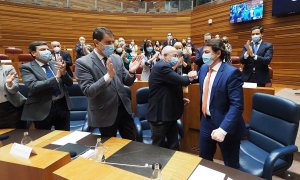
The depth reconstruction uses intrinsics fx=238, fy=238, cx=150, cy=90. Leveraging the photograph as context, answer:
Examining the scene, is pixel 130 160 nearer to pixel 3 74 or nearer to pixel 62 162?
pixel 62 162

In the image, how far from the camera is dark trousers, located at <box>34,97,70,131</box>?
2.33 metres

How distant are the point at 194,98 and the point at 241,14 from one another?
5.72 metres

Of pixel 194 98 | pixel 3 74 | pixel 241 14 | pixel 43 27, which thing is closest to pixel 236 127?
pixel 194 98

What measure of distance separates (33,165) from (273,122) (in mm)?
1768

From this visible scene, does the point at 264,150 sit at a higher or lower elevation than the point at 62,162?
lower

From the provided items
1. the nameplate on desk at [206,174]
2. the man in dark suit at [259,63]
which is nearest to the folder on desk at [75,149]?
the nameplate on desk at [206,174]

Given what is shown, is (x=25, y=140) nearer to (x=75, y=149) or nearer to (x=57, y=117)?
(x=75, y=149)

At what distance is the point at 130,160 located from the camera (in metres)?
1.45

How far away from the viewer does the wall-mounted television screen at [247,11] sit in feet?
23.0

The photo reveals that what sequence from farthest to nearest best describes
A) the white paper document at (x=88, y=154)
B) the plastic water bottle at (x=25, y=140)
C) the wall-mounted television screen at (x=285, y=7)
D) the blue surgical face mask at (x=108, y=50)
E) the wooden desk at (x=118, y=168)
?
the wall-mounted television screen at (x=285, y=7), the blue surgical face mask at (x=108, y=50), the plastic water bottle at (x=25, y=140), the white paper document at (x=88, y=154), the wooden desk at (x=118, y=168)

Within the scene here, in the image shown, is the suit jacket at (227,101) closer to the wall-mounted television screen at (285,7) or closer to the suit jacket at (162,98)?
the suit jacket at (162,98)

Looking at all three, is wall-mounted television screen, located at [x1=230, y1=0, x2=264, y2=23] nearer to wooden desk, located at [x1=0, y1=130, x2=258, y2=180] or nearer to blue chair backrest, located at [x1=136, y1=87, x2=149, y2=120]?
blue chair backrest, located at [x1=136, y1=87, x2=149, y2=120]

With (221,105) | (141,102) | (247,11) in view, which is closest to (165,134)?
(141,102)

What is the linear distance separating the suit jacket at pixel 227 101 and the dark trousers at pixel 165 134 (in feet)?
1.99
